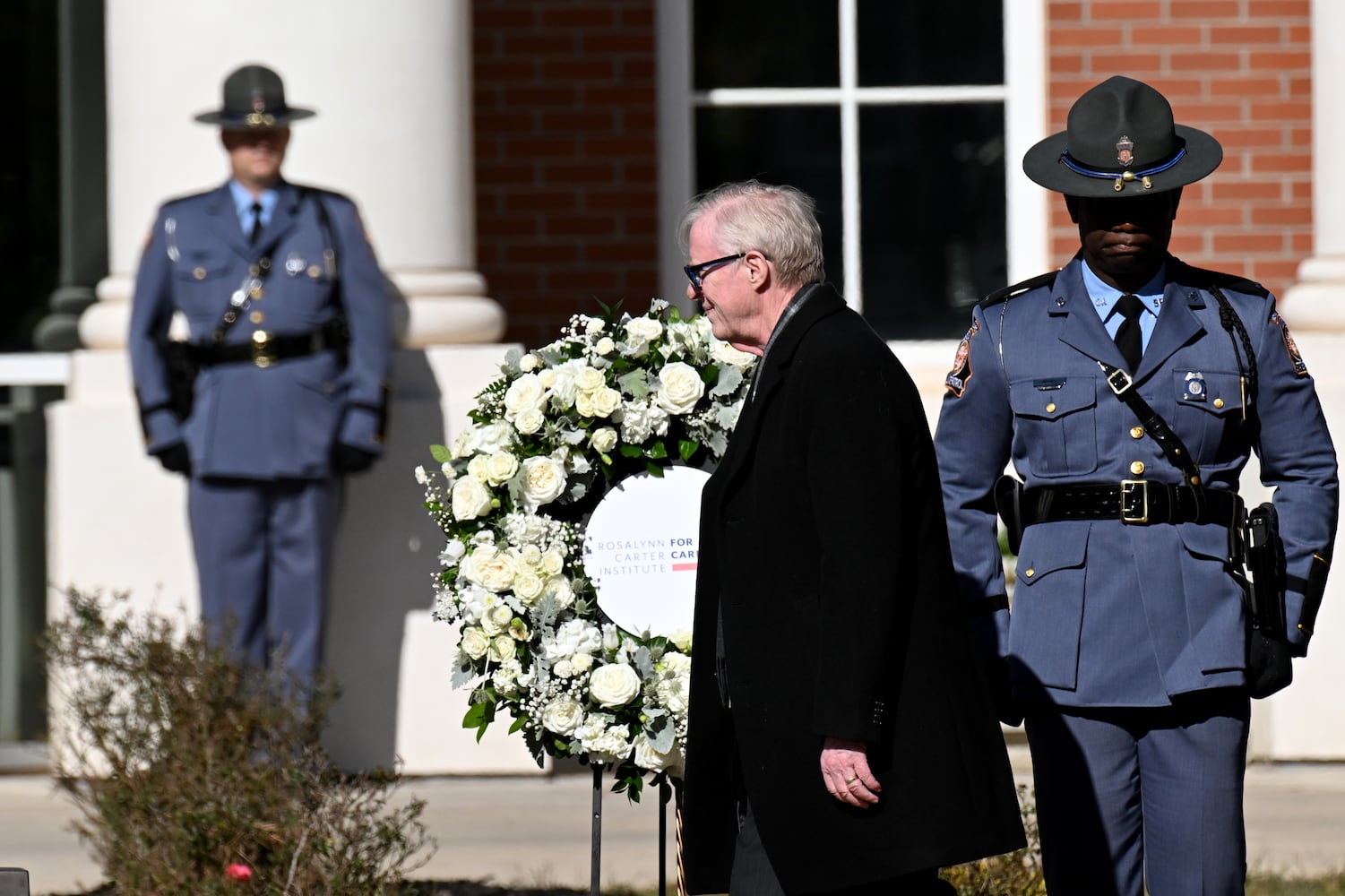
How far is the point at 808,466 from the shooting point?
3090 millimetres

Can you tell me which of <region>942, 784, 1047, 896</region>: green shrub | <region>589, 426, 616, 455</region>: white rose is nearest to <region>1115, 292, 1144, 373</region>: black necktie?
<region>589, 426, 616, 455</region>: white rose

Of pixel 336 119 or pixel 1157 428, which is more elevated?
pixel 336 119

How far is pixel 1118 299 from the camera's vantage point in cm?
372

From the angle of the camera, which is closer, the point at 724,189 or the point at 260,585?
the point at 724,189

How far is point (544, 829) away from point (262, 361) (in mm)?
1714

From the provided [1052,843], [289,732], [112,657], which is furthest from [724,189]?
[112,657]

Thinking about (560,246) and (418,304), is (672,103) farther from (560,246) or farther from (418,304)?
(418,304)

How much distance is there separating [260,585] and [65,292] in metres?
1.60

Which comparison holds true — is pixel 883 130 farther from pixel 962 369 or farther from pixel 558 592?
pixel 558 592

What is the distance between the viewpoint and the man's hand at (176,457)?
612 cm

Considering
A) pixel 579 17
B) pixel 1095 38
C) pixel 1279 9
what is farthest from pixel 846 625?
pixel 1279 9

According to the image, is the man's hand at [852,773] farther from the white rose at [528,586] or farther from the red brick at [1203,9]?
the red brick at [1203,9]

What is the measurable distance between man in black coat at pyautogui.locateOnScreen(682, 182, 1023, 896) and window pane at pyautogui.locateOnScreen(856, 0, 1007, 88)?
4183 millimetres

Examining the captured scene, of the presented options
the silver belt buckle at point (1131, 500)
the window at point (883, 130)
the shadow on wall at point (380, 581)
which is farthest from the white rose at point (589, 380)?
the window at point (883, 130)
